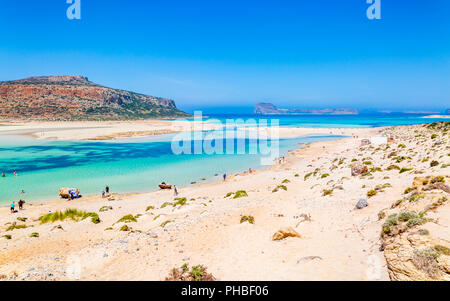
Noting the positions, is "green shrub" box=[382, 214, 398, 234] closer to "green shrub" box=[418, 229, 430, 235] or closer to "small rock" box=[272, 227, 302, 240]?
"green shrub" box=[418, 229, 430, 235]

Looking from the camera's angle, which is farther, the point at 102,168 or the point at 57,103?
the point at 57,103

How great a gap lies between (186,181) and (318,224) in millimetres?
19245

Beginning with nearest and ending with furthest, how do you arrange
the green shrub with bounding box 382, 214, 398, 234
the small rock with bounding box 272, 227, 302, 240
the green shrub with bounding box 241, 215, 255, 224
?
the green shrub with bounding box 382, 214, 398, 234
the small rock with bounding box 272, 227, 302, 240
the green shrub with bounding box 241, 215, 255, 224

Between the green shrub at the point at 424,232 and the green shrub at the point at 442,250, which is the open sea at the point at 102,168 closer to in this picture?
the green shrub at the point at 424,232

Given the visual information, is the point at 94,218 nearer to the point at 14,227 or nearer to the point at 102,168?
the point at 14,227

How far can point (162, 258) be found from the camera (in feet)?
30.3

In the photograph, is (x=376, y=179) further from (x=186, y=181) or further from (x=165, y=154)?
(x=165, y=154)

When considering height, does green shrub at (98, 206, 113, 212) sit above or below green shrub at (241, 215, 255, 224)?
below

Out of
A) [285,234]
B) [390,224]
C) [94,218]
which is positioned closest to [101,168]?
[94,218]

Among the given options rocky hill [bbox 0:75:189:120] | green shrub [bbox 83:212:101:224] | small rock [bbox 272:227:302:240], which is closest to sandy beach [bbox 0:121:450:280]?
small rock [bbox 272:227:302:240]

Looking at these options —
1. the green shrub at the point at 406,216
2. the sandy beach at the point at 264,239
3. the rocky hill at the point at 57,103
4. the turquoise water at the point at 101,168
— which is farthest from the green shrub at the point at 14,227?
the rocky hill at the point at 57,103

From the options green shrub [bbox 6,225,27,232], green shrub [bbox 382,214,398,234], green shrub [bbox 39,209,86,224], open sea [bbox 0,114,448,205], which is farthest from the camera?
open sea [bbox 0,114,448,205]
